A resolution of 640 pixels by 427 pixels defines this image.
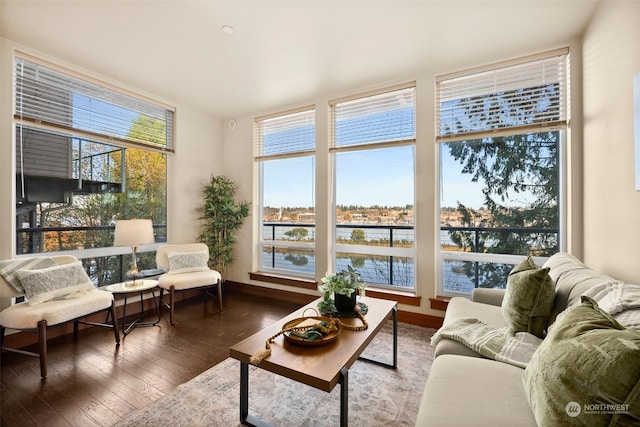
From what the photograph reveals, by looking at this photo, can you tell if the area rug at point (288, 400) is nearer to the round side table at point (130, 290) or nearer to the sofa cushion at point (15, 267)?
the round side table at point (130, 290)

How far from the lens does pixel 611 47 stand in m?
1.85

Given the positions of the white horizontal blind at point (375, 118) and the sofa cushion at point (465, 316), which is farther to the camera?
the white horizontal blind at point (375, 118)

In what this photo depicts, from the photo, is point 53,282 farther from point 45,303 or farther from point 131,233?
point 131,233

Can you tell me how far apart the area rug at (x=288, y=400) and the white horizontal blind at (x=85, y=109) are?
2788 mm

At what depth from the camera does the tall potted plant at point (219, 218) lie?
406 cm

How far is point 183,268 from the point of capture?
11.0 ft

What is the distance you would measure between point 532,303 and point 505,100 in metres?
2.10

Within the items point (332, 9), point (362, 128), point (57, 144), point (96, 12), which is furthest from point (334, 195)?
point (57, 144)

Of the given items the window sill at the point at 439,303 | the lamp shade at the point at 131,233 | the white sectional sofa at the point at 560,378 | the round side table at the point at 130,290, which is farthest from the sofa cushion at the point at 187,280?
the white sectional sofa at the point at 560,378

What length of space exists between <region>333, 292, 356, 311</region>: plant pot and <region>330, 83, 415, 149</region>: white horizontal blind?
6.52 ft

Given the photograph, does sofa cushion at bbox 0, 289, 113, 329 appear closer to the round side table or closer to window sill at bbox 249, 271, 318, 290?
the round side table

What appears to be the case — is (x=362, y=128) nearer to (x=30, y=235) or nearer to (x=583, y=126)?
(x=583, y=126)

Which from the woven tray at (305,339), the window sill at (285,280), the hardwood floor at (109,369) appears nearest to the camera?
the woven tray at (305,339)

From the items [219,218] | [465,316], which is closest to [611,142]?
[465,316]
